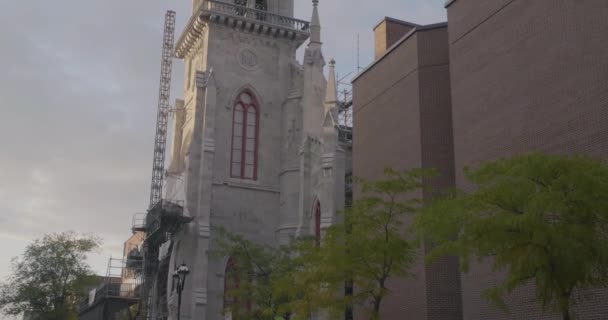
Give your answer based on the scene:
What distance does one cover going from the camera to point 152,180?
72.6 meters

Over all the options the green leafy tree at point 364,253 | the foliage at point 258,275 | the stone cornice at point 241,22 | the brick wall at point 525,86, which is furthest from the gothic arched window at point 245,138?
the green leafy tree at point 364,253

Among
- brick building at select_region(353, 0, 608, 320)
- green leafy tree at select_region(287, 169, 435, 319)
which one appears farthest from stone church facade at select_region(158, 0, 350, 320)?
green leafy tree at select_region(287, 169, 435, 319)

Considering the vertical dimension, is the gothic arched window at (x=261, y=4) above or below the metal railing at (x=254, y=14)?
above

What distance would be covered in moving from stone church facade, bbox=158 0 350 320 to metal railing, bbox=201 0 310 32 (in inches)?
2.8

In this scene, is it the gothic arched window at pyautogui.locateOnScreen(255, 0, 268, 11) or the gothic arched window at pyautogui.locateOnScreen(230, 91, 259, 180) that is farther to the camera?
the gothic arched window at pyautogui.locateOnScreen(255, 0, 268, 11)

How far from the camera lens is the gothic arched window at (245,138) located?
47.4m

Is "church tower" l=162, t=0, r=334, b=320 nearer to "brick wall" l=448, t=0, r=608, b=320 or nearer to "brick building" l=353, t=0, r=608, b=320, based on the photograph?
"brick building" l=353, t=0, r=608, b=320

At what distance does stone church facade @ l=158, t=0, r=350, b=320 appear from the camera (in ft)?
142

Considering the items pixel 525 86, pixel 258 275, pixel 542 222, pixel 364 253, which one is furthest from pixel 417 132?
pixel 542 222

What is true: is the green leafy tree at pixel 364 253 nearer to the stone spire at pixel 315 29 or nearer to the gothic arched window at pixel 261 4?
the stone spire at pixel 315 29

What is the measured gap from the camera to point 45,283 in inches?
2331

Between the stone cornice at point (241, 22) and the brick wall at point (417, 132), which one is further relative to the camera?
the stone cornice at point (241, 22)

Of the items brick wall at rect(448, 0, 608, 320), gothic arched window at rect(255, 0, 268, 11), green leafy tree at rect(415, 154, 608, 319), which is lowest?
green leafy tree at rect(415, 154, 608, 319)

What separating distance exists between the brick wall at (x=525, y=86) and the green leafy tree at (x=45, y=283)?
139ft
